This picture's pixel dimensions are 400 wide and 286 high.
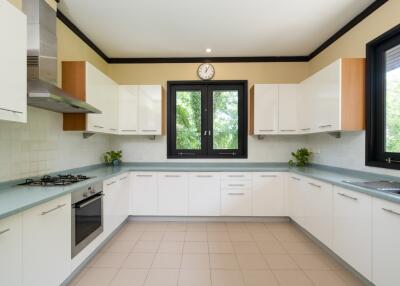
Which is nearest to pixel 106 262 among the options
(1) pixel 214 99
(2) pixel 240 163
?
(2) pixel 240 163

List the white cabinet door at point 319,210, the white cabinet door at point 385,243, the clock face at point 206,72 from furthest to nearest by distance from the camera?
the clock face at point 206,72, the white cabinet door at point 319,210, the white cabinet door at point 385,243

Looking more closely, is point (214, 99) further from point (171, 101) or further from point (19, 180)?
point (19, 180)

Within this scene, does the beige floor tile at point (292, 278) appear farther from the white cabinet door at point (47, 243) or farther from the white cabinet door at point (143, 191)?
the white cabinet door at point (143, 191)

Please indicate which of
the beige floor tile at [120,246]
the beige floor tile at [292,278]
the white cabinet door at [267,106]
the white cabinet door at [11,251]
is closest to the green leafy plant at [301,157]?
the white cabinet door at [267,106]

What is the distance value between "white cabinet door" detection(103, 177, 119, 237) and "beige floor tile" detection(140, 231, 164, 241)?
38cm

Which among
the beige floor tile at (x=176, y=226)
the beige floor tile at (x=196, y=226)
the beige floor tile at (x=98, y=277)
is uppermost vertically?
the beige floor tile at (x=196, y=226)

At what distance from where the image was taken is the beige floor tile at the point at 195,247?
8.36 ft

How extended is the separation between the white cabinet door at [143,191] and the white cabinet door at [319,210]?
2060 millimetres

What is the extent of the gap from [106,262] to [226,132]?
8.30 feet

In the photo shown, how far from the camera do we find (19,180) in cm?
200

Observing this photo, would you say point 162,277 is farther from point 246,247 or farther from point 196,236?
point 246,247

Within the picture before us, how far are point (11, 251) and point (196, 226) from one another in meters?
2.29

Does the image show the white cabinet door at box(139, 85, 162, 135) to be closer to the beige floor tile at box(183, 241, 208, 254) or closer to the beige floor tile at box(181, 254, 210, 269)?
the beige floor tile at box(183, 241, 208, 254)

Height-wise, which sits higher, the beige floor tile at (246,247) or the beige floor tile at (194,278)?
the beige floor tile at (246,247)
